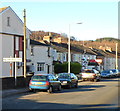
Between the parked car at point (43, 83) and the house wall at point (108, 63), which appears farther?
the house wall at point (108, 63)

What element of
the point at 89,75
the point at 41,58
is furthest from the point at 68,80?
the point at 41,58

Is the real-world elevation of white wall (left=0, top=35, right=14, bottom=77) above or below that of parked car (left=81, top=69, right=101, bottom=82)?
above

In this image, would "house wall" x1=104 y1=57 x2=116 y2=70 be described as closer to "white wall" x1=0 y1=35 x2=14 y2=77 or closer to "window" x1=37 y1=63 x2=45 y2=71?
"window" x1=37 y1=63 x2=45 y2=71

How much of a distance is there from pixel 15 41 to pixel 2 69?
4.96 meters

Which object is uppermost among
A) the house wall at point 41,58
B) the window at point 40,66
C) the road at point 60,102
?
the house wall at point 41,58

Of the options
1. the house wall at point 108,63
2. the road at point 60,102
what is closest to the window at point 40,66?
the road at point 60,102

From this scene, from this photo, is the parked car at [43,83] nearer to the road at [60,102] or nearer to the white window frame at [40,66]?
the road at [60,102]

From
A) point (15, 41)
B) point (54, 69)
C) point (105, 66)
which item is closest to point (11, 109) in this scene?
point (15, 41)

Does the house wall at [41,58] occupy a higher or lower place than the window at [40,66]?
higher

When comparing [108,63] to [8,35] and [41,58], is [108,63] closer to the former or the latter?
[41,58]

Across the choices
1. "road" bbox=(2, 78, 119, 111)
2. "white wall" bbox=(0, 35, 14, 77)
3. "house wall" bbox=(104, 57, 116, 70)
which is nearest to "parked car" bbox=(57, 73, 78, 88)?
"road" bbox=(2, 78, 119, 111)

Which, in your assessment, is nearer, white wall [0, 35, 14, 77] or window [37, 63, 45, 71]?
white wall [0, 35, 14, 77]

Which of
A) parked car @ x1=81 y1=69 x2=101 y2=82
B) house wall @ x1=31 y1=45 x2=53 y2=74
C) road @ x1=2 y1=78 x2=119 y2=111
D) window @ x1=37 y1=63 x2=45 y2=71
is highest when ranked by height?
house wall @ x1=31 y1=45 x2=53 y2=74

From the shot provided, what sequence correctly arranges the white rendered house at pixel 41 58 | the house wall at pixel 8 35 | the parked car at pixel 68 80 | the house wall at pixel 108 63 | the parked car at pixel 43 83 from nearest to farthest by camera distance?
the parked car at pixel 43 83, the parked car at pixel 68 80, the house wall at pixel 8 35, the white rendered house at pixel 41 58, the house wall at pixel 108 63
